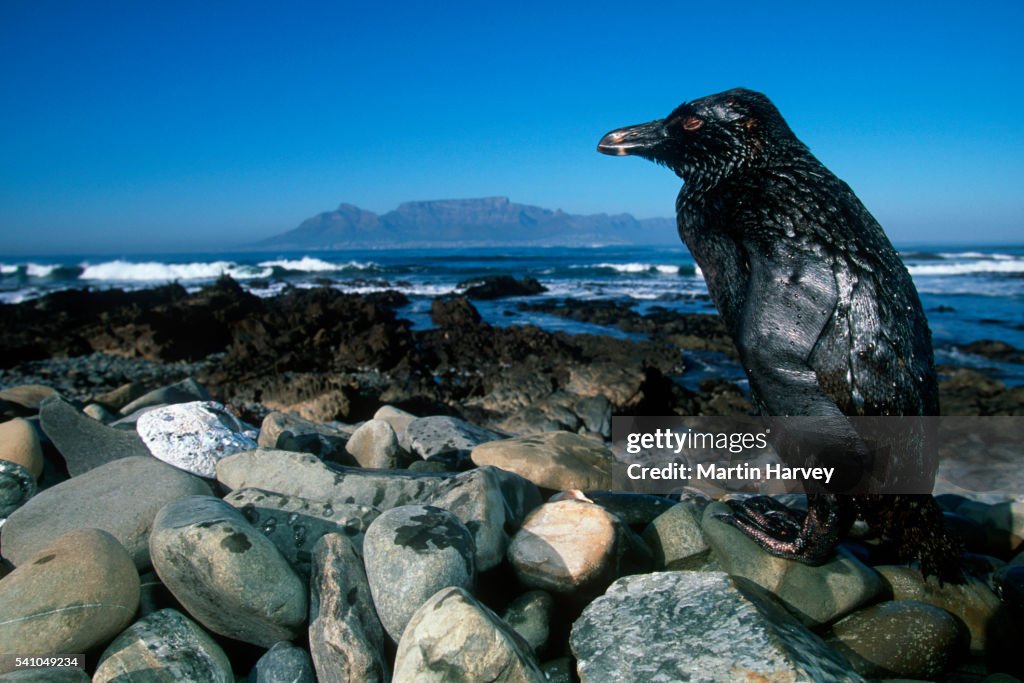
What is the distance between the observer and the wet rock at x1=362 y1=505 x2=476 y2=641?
2348mm

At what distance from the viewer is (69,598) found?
226cm

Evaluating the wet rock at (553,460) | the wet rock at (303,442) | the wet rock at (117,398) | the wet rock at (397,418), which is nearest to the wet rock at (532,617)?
the wet rock at (553,460)

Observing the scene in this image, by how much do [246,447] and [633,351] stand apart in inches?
320

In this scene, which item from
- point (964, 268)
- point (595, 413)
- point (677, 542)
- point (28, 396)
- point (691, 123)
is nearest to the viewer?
point (677, 542)

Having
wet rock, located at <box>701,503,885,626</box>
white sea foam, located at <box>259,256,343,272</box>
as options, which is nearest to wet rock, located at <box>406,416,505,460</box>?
→ wet rock, located at <box>701,503,885,626</box>

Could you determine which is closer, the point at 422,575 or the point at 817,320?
the point at 422,575

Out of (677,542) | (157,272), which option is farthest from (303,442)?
(157,272)

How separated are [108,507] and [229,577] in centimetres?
103

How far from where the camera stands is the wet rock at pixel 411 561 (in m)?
2.35

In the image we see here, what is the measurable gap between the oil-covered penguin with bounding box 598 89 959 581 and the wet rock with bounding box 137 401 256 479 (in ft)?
9.36

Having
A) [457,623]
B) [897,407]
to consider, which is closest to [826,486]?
[897,407]

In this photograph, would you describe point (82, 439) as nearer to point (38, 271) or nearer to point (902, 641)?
point (902, 641)

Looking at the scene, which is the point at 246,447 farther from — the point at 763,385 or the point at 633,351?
the point at 633,351

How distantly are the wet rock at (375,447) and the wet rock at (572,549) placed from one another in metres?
1.50
